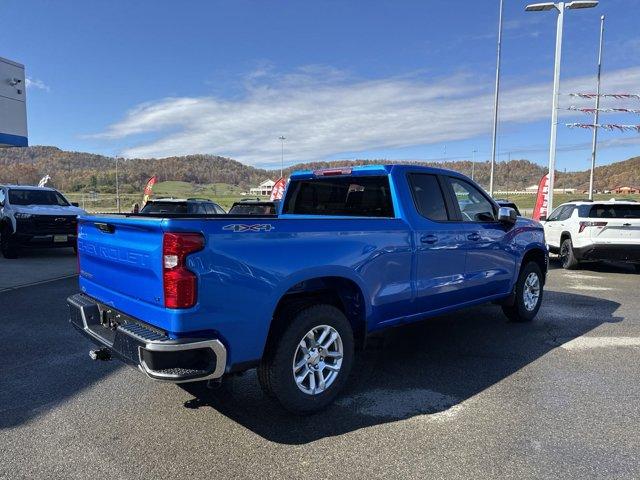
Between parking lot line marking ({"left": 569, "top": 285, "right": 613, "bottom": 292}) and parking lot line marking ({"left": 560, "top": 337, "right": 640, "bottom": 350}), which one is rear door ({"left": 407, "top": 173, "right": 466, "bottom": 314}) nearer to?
parking lot line marking ({"left": 560, "top": 337, "right": 640, "bottom": 350})

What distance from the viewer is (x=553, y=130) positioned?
1777 cm

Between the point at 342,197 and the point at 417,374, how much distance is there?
1.91 m

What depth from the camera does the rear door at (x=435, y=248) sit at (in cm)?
453

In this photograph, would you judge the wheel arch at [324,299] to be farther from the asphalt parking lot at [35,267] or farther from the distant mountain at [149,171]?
the distant mountain at [149,171]

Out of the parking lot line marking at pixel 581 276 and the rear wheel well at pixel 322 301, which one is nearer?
the rear wheel well at pixel 322 301

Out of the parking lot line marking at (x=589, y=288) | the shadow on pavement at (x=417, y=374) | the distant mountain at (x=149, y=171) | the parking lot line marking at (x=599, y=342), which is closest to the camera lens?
the shadow on pavement at (x=417, y=374)

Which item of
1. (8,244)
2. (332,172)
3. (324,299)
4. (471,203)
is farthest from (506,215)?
(8,244)

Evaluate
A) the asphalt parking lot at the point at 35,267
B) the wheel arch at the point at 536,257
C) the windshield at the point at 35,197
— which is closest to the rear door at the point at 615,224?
the wheel arch at the point at 536,257

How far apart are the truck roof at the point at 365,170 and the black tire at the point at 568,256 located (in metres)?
7.69

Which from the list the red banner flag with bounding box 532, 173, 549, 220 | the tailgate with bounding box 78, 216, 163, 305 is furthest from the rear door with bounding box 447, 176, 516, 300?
the red banner flag with bounding box 532, 173, 549, 220

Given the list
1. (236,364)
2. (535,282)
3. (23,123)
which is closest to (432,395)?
(236,364)

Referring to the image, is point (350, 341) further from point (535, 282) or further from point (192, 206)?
point (192, 206)

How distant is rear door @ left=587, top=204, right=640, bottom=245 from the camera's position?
10445 millimetres

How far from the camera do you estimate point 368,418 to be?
3.66 meters
